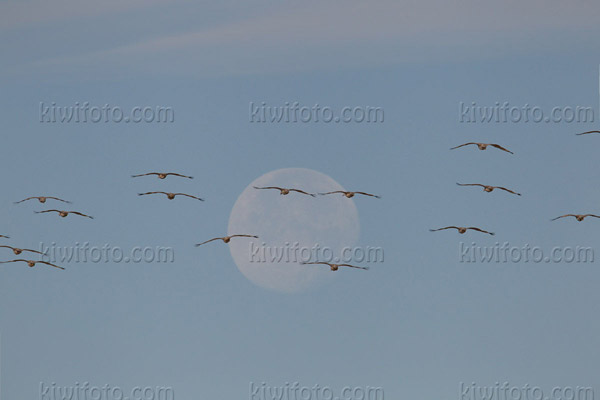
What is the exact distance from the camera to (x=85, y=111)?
43906 mm

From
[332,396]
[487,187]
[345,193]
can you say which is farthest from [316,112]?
[332,396]

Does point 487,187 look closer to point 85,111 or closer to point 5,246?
point 85,111

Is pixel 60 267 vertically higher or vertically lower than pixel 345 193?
lower

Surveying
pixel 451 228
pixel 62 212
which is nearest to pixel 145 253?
pixel 62 212

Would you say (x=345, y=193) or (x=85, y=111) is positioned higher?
(x=85, y=111)

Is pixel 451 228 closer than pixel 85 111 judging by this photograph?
No

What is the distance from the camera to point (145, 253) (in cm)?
4588

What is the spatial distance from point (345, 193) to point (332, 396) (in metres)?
11.0

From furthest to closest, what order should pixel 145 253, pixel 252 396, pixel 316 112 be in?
pixel 252 396, pixel 145 253, pixel 316 112

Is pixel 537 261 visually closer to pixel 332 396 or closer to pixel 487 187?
pixel 487 187

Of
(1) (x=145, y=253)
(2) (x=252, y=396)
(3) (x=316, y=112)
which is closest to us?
(3) (x=316, y=112)

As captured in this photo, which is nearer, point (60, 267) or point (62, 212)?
point (62, 212)

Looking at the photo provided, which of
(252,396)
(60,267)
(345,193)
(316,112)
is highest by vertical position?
(316,112)

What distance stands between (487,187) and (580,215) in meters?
4.69
